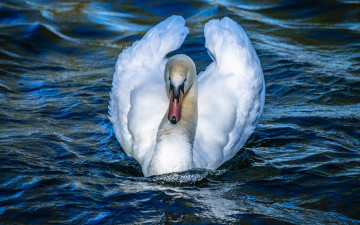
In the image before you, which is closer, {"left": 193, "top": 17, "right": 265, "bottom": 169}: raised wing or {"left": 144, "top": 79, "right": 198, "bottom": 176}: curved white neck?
{"left": 144, "top": 79, "right": 198, "bottom": 176}: curved white neck

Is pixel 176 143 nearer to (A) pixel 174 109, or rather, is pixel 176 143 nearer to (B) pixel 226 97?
(A) pixel 174 109

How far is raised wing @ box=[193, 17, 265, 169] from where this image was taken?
651cm

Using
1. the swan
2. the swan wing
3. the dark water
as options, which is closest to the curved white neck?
the swan

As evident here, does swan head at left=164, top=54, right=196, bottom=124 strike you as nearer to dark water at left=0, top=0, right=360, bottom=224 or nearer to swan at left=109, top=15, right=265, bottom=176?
swan at left=109, top=15, right=265, bottom=176

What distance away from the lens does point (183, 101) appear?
6266 mm

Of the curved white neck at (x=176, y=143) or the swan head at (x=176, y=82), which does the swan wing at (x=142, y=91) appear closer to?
the curved white neck at (x=176, y=143)

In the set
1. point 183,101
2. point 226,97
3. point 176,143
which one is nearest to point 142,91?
point 183,101

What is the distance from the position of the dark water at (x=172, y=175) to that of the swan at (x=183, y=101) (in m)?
0.20

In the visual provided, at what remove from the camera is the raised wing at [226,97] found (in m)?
6.51

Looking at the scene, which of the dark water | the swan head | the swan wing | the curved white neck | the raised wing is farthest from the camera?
the swan wing

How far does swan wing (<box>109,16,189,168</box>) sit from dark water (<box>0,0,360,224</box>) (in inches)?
9.7

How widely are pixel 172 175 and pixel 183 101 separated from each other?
0.78m

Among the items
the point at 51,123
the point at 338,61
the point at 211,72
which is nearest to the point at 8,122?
the point at 51,123

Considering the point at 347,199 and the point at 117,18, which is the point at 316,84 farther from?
the point at 117,18
